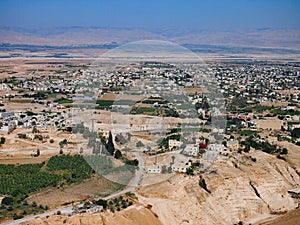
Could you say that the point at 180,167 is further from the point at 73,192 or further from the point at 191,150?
the point at 73,192

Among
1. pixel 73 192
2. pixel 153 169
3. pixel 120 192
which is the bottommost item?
pixel 73 192

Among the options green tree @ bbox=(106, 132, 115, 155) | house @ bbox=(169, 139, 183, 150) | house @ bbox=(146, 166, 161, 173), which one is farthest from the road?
house @ bbox=(169, 139, 183, 150)

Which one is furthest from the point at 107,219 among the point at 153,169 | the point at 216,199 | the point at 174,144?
the point at 174,144

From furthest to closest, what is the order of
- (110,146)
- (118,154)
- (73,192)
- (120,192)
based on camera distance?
(110,146) < (118,154) < (73,192) < (120,192)

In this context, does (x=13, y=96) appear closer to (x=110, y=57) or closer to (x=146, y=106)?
(x=146, y=106)

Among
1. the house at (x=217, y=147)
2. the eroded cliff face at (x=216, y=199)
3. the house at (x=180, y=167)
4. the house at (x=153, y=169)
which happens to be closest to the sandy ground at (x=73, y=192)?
the eroded cliff face at (x=216, y=199)

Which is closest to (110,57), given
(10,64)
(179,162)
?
(10,64)

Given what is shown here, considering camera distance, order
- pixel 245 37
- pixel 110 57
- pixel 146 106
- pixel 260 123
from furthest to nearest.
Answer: pixel 245 37 → pixel 110 57 → pixel 146 106 → pixel 260 123
